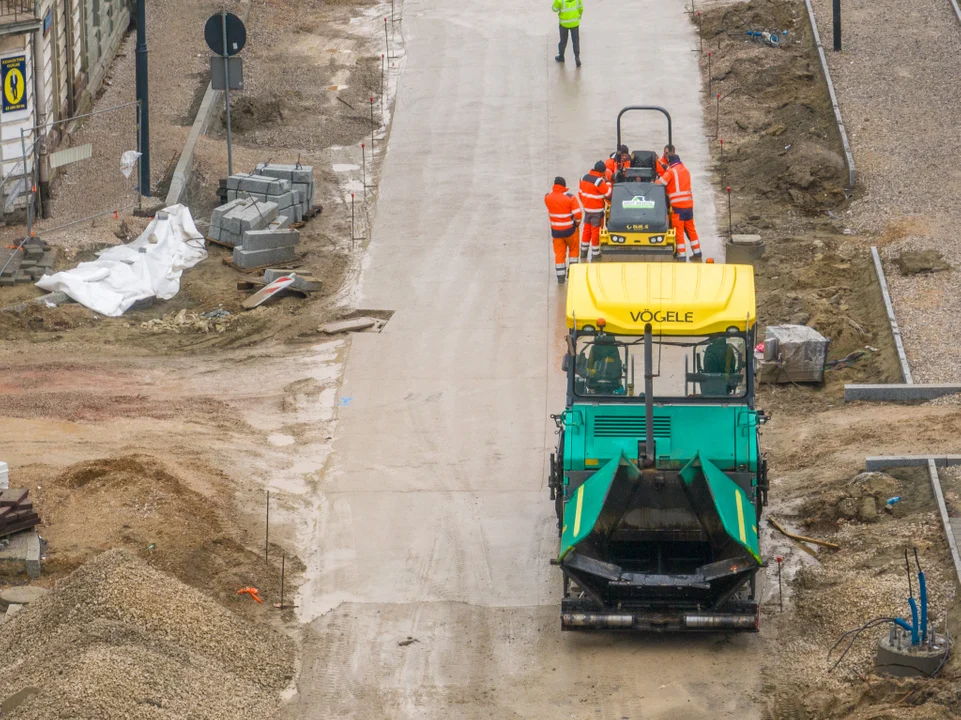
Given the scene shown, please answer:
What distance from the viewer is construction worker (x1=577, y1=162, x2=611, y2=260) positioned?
2225 centimetres

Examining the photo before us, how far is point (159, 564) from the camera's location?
50.4 ft

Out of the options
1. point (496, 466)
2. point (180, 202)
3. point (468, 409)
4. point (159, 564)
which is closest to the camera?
point (159, 564)

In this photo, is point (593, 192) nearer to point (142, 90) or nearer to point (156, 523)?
point (142, 90)

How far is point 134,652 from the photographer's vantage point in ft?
43.4

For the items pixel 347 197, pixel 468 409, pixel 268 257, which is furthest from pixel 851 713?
pixel 347 197

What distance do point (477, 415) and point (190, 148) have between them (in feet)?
33.7

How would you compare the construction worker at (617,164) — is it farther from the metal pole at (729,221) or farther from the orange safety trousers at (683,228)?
the metal pole at (729,221)

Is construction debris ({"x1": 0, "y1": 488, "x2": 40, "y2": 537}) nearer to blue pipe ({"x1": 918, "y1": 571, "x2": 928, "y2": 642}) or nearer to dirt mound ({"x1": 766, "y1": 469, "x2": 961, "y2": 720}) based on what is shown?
dirt mound ({"x1": 766, "y1": 469, "x2": 961, "y2": 720})

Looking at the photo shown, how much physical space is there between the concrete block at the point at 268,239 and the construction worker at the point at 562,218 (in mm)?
3986

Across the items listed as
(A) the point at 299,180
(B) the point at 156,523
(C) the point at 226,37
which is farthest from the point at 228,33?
(B) the point at 156,523

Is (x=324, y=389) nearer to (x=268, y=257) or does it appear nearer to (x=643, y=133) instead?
(x=268, y=257)

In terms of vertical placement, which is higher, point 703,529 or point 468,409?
point 703,529

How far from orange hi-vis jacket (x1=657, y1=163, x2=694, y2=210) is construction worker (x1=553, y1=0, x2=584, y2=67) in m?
9.43

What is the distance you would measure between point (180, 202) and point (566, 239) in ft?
22.0
